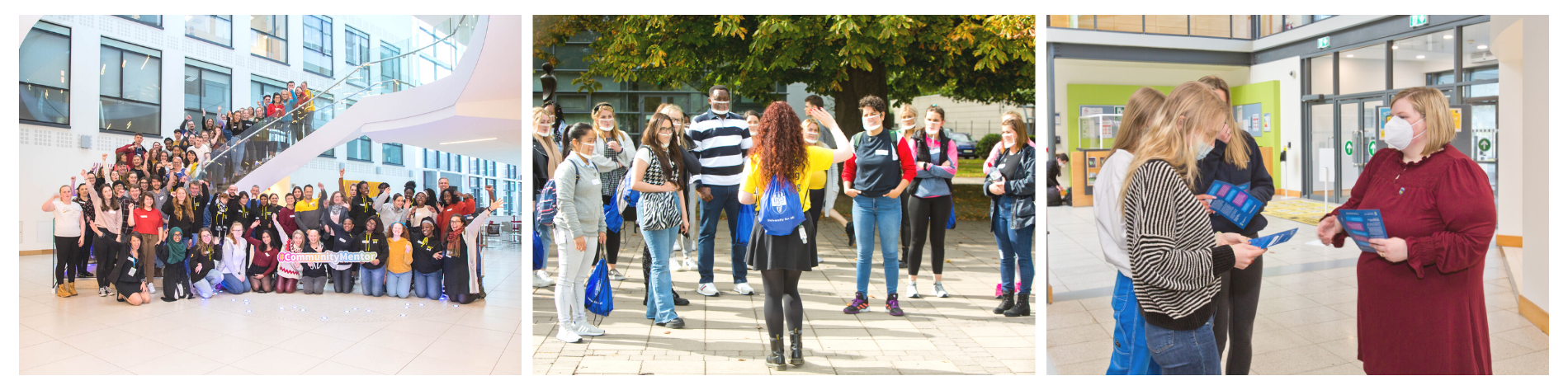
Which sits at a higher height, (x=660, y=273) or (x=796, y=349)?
Answer: (x=660, y=273)

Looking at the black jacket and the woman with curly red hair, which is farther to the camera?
the woman with curly red hair

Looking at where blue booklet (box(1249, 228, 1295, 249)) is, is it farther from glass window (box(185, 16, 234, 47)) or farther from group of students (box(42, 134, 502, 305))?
glass window (box(185, 16, 234, 47))

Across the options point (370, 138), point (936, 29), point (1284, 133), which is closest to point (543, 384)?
point (370, 138)

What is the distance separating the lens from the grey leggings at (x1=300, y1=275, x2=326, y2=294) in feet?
15.7

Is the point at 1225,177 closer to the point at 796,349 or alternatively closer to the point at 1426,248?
the point at 1426,248

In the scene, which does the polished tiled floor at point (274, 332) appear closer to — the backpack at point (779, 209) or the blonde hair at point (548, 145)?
the blonde hair at point (548, 145)

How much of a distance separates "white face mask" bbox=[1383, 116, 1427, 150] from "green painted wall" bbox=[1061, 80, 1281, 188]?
1.71ft

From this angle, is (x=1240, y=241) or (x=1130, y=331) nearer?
(x=1130, y=331)

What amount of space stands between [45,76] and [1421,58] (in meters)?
6.94

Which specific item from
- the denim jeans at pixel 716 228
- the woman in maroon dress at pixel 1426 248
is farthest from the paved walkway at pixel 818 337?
the woman in maroon dress at pixel 1426 248

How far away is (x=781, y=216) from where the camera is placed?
9.40 feet

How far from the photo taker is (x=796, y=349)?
9.87 feet

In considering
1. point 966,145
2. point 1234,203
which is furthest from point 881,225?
point 966,145

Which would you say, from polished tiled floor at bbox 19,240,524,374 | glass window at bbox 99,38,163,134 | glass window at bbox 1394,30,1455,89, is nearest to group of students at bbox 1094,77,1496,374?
glass window at bbox 1394,30,1455,89
